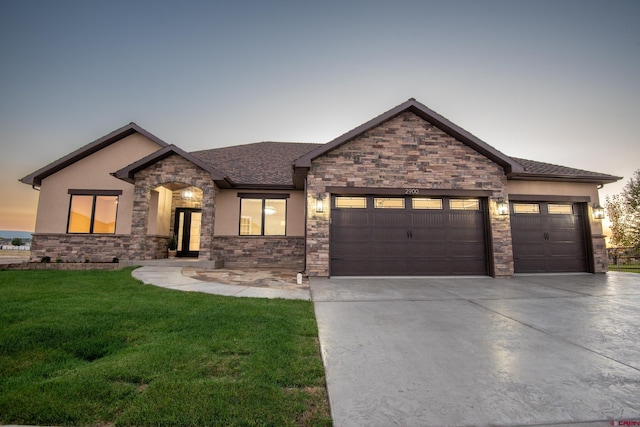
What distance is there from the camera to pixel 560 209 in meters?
10.8

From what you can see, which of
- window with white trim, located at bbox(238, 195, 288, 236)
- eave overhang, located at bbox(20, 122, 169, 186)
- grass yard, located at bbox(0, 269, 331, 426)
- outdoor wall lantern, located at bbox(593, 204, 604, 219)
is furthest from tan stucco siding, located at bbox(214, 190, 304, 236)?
outdoor wall lantern, located at bbox(593, 204, 604, 219)

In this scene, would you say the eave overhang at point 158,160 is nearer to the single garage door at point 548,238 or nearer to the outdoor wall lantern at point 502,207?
the outdoor wall lantern at point 502,207

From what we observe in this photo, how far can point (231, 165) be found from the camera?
14.0 metres

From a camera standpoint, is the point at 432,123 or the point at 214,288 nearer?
the point at 214,288

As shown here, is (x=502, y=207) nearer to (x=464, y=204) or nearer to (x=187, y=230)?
(x=464, y=204)

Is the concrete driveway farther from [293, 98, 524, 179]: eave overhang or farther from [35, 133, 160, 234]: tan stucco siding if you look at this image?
[35, 133, 160, 234]: tan stucco siding

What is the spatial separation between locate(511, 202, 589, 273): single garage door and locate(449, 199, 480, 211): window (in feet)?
6.15

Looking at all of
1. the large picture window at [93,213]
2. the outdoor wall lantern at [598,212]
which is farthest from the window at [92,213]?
the outdoor wall lantern at [598,212]

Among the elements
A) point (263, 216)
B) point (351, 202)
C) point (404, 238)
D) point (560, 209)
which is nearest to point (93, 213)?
point (263, 216)

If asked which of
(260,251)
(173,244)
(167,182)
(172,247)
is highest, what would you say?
(167,182)

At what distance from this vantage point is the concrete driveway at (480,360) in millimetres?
1953

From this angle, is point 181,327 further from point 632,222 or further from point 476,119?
point 632,222

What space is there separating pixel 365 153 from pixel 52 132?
74.1 ft

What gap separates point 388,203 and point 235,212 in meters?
7.20
